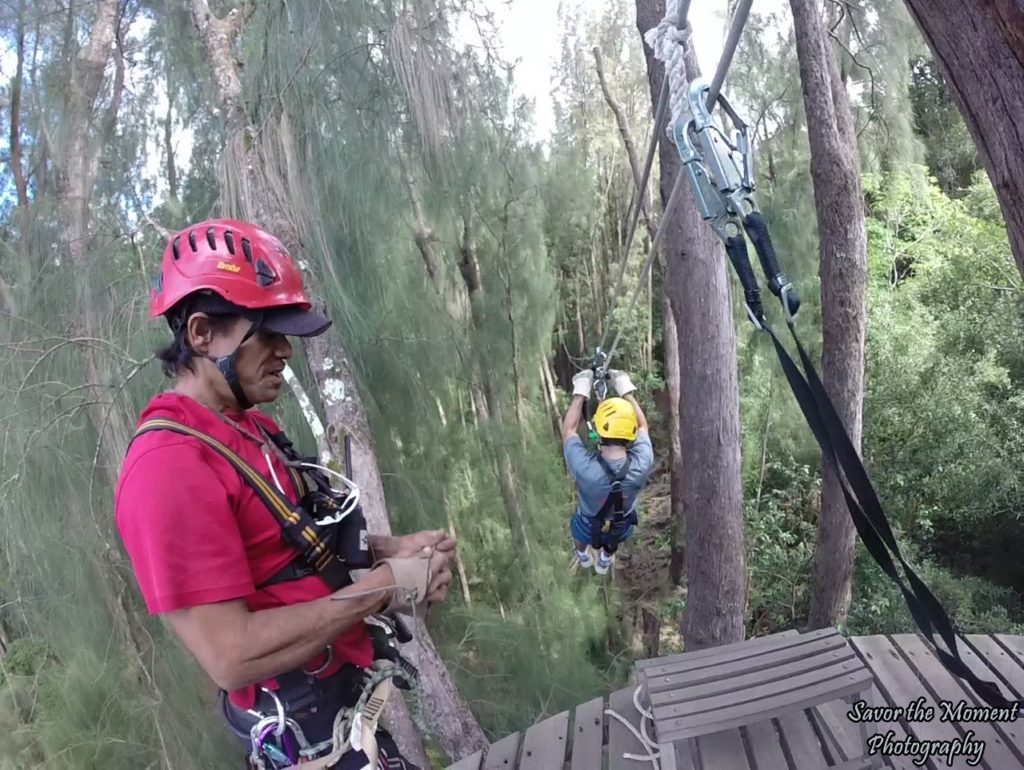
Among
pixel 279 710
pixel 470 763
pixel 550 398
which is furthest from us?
pixel 550 398

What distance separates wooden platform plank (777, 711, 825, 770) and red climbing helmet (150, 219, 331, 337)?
1681mm

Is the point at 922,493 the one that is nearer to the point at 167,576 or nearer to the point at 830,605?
the point at 830,605

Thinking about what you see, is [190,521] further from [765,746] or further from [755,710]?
[765,746]

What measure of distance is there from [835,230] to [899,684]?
114 inches

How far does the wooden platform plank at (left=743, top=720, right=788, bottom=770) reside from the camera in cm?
189

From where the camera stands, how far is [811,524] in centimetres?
792

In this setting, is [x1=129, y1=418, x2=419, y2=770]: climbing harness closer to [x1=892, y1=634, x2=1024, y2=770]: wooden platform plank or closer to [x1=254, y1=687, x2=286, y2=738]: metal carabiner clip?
[x1=254, y1=687, x2=286, y2=738]: metal carabiner clip

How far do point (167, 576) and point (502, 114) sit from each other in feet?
11.2

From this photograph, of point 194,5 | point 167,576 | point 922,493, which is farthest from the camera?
point 922,493

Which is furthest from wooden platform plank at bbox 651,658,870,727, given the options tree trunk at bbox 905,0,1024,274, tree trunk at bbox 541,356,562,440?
tree trunk at bbox 541,356,562,440

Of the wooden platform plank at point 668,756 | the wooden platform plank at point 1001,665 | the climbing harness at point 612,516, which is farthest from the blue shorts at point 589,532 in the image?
the wooden platform plank at point 668,756

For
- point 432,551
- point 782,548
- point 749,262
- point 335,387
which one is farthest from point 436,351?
point 782,548

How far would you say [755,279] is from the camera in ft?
3.24

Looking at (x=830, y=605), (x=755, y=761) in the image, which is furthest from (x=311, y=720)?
(x=830, y=605)
